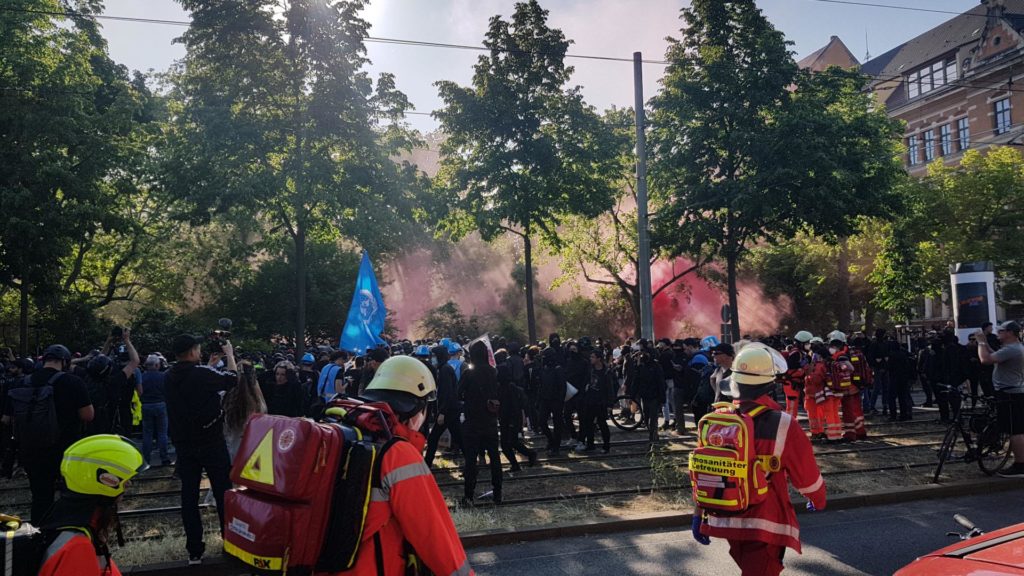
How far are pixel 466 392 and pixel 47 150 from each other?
18.1m

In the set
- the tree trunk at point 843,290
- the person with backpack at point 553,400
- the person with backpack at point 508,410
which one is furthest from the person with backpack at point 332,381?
the tree trunk at point 843,290

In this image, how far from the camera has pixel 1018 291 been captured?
34375 mm

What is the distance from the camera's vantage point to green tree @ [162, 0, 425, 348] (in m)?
20.6

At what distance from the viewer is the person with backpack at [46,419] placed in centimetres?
668

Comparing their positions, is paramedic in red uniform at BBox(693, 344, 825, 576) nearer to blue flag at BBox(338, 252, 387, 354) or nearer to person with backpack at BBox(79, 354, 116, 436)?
person with backpack at BBox(79, 354, 116, 436)

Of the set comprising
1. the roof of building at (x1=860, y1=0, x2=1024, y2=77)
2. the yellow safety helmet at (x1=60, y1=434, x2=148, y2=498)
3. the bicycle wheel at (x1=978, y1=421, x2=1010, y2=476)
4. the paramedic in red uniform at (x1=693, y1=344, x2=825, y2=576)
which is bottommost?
the bicycle wheel at (x1=978, y1=421, x2=1010, y2=476)

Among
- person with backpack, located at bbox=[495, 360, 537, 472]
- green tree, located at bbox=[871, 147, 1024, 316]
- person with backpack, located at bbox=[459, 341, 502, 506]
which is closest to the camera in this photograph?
person with backpack, located at bbox=[459, 341, 502, 506]

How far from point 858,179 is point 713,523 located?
75.2 ft

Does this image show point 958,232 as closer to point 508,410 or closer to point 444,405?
point 508,410

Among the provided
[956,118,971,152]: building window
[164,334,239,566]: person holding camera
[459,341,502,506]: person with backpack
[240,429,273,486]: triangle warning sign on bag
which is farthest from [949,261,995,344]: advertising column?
[956,118,971,152]: building window

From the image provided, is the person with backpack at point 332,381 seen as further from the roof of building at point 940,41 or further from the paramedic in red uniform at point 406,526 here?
the roof of building at point 940,41

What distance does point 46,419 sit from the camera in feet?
22.0

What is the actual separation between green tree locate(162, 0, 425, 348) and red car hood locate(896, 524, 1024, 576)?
65.1 ft

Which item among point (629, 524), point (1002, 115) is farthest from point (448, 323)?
point (1002, 115)
